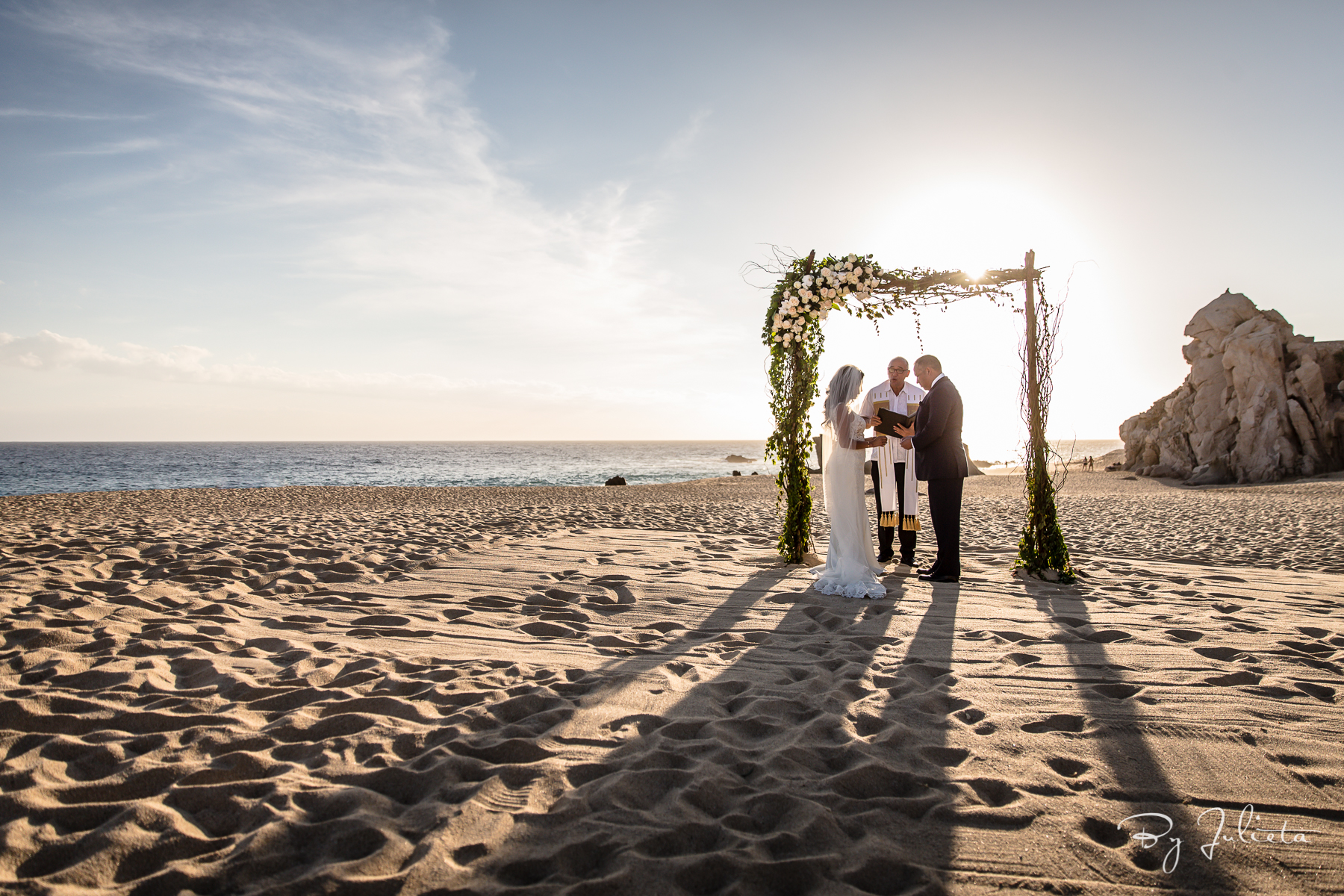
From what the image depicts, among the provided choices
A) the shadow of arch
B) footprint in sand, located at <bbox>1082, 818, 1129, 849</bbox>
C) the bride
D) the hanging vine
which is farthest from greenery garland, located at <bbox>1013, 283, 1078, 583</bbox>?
footprint in sand, located at <bbox>1082, 818, 1129, 849</bbox>

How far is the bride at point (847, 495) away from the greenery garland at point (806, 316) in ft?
3.28

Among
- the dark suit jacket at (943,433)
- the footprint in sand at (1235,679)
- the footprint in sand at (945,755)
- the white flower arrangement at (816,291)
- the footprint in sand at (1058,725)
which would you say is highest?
the white flower arrangement at (816,291)

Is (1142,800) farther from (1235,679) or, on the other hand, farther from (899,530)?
(899,530)

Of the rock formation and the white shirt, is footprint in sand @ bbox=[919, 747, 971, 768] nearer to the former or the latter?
the white shirt

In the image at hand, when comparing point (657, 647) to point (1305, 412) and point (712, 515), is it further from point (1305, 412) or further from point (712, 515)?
point (1305, 412)

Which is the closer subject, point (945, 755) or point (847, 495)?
point (945, 755)

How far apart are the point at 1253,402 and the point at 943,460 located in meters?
24.7

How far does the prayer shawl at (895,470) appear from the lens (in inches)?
287

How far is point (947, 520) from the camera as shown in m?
6.34

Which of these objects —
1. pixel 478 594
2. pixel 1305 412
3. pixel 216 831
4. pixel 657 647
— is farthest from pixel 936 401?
pixel 1305 412

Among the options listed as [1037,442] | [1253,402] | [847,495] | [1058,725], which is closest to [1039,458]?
[1037,442]

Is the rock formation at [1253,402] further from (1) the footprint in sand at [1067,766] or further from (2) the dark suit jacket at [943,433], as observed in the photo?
(1) the footprint in sand at [1067,766]

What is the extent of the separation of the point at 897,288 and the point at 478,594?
5550 millimetres

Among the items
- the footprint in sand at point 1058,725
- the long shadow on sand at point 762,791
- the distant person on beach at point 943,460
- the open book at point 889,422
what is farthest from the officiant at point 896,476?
the footprint in sand at point 1058,725
